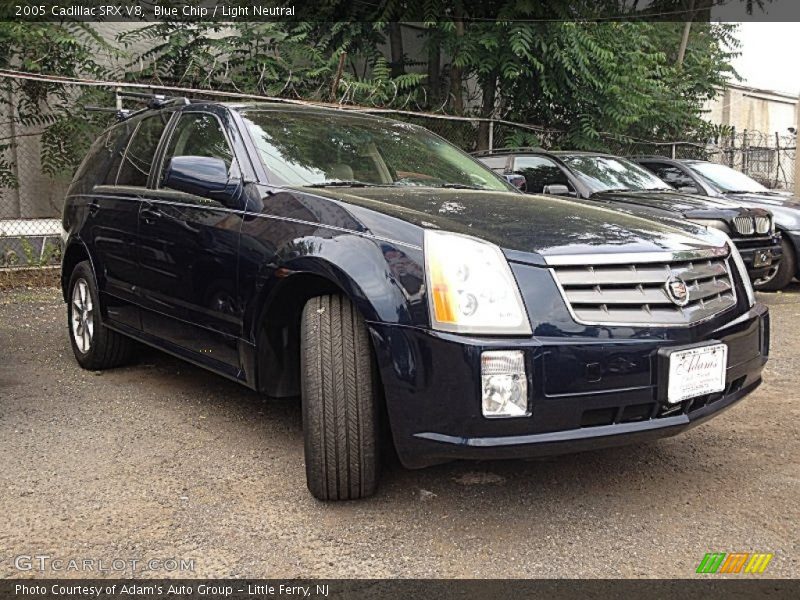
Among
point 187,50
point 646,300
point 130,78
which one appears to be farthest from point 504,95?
point 646,300

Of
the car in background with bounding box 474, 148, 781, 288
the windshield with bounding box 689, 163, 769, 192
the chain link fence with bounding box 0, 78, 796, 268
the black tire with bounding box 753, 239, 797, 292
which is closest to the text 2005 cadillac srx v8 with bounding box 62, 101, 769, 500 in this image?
the car in background with bounding box 474, 148, 781, 288

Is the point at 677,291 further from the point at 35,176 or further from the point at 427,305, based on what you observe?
the point at 35,176

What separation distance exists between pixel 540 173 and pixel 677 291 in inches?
222

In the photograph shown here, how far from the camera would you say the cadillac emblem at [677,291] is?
273 cm

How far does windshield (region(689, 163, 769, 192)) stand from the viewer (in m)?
9.26

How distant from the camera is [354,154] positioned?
3900 millimetres

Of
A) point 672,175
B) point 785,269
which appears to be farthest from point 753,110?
point 785,269

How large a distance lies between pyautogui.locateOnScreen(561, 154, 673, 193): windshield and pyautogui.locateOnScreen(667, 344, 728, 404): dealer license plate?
17.2ft

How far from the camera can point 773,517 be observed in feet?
9.45

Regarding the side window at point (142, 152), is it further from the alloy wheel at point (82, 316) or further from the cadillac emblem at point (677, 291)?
the cadillac emblem at point (677, 291)

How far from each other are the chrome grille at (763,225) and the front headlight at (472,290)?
5930 millimetres

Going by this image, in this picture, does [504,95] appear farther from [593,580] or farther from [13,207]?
[593,580]

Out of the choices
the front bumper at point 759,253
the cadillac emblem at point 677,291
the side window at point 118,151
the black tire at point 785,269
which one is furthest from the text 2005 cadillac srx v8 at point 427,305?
the black tire at point 785,269

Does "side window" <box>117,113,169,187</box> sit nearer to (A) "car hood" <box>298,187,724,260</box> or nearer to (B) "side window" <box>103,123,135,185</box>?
(B) "side window" <box>103,123,135,185</box>
